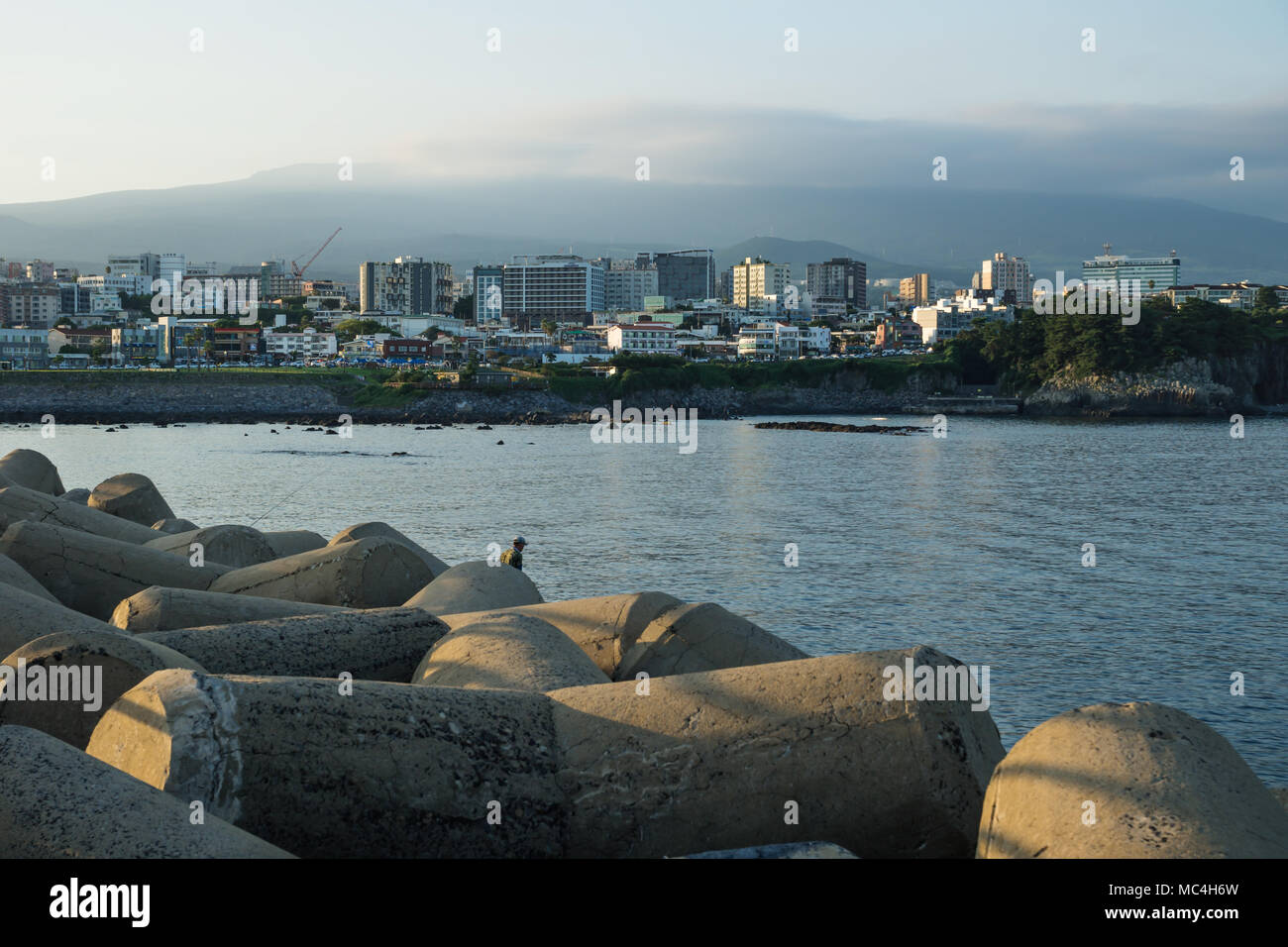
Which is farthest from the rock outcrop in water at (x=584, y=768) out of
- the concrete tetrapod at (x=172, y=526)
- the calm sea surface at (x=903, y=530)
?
the concrete tetrapod at (x=172, y=526)

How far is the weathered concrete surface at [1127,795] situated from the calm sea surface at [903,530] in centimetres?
1026

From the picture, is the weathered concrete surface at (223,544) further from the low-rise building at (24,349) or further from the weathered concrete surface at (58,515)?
the low-rise building at (24,349)

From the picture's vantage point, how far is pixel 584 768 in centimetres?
670

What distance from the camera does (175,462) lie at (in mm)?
65375

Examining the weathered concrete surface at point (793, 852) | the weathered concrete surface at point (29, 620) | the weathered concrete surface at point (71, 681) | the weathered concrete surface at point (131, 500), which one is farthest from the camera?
the weathered concrete surface at point (131, 500)

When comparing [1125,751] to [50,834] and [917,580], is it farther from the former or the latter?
[917,580]

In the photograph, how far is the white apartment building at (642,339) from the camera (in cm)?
17812

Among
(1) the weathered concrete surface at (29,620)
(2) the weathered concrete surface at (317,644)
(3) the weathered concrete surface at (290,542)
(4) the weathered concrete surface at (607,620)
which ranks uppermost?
(1) the weathered concrete surface at (29,620)

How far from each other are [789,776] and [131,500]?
19655mm

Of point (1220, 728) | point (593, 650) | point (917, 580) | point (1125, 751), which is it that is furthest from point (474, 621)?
point (917, 580)

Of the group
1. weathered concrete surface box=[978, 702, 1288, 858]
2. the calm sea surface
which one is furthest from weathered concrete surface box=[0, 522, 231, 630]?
weathered concrete surface box=[978, 702, 1288, 858]

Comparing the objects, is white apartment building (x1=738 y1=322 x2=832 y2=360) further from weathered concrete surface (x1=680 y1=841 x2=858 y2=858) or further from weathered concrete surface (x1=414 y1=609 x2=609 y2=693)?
weathered concrete surface (x1=680 y1=841 x2=858 y2=858)
